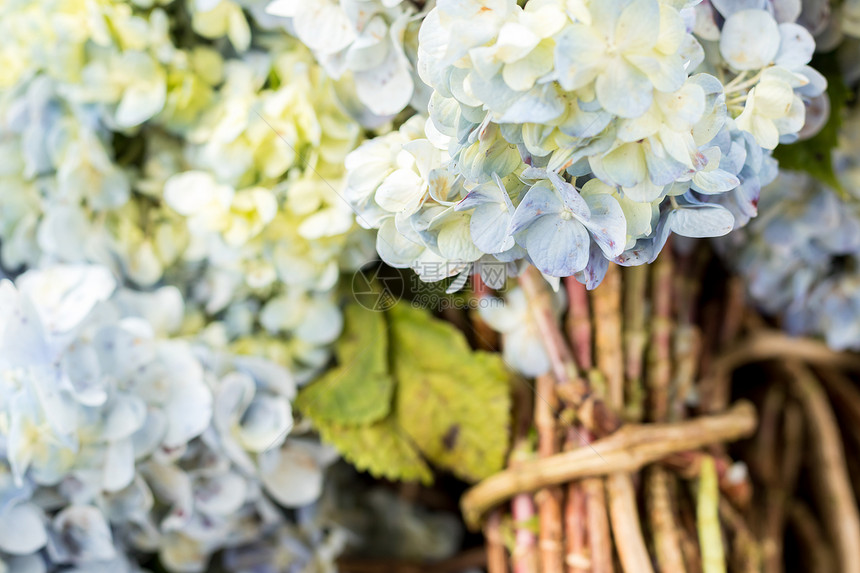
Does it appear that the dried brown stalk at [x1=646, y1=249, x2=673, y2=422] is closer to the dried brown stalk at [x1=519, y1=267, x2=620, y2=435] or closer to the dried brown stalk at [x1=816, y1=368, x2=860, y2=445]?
the dried brown stalk at [x1=519, y1=267, x2=620, y2=435]

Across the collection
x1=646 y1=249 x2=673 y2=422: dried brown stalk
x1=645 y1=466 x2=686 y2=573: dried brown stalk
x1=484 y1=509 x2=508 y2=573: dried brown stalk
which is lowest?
x1=484 y1=509 x2=508 y2=573: dried brown stalk

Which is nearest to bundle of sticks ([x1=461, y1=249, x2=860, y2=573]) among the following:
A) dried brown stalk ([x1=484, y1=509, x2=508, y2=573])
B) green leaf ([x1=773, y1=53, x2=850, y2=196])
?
dried brown stalk ([x1=484, y1=509, x2=508, y2=573])

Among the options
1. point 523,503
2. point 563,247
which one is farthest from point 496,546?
point 563,247

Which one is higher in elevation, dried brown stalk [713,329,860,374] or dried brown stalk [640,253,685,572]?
dried brown stalk [640,253,685,572]

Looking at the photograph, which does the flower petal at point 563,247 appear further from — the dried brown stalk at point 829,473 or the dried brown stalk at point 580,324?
the dried brown stalk at point 829,473

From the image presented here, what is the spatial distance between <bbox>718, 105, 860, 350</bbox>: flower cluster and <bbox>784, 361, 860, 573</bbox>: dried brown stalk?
0.18 ft

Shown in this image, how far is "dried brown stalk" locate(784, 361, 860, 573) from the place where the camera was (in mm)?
532

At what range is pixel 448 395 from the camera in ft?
1.53

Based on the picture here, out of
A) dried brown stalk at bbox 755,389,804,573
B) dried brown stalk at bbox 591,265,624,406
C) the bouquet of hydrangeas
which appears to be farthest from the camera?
dried brown stalk at bbox 755,389,804,573

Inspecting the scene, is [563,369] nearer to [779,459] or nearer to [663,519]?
[663,519]

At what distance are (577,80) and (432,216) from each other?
8 cm

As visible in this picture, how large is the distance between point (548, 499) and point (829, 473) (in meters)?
0.28

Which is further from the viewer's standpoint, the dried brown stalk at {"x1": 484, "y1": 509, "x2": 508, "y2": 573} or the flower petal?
the dried brown stalk at {"x1": 484, "y1": 509, "x2": 508, "y2": 573}

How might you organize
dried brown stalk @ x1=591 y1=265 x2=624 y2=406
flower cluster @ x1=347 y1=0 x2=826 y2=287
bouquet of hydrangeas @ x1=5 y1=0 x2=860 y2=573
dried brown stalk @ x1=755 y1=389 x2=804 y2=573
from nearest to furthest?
flower cluster @ x1=347 y1=0 x2=826 y2=287, bouquet of hydrangeas @ x1=5 y1=0 x2=860 y2=573, dried brown stalk @ x1=591 y1=265 x2=624 y2=406, dried brown stalk @ x1=755 y1=389 x2=804 y2=573
